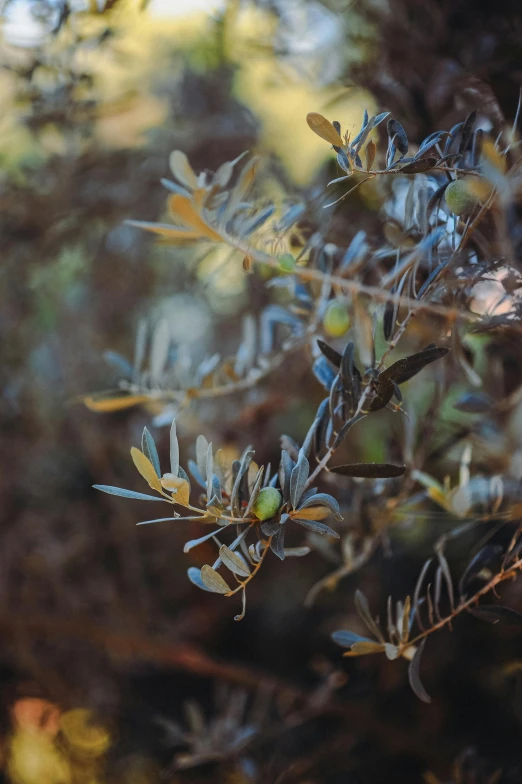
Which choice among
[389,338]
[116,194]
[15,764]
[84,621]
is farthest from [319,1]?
[15,764]

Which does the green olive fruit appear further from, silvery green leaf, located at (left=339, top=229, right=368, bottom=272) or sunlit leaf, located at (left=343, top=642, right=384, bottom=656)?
sunlit leaf, located at (left=343, top=642, right=384, bottom=656)

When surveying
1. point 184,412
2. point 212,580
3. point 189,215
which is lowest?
point 184,412

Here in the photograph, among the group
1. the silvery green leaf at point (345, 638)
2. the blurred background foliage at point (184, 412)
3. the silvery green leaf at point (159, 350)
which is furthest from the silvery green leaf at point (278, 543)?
the blurred background foliage at point (184, 412)

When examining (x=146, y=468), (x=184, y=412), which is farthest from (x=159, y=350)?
(x=146, y=468)

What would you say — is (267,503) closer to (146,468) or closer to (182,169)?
(146,468)

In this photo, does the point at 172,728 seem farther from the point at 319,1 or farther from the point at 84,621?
the point at 319,1

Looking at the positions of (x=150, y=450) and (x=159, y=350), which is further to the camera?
(x=159, y=350)

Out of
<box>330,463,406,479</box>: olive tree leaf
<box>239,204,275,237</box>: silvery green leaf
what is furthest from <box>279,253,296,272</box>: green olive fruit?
<box>330,463,406,479</box>: olive tree leaf
